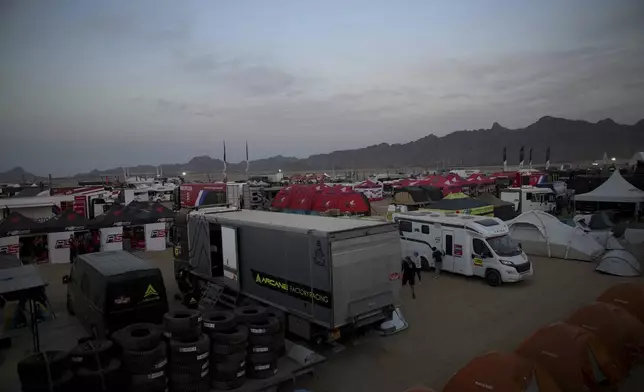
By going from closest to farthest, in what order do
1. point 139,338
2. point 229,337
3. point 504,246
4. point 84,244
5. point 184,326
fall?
point 139,338 → point 184,326 → point 229,337 → point 504,246 → point 84,244

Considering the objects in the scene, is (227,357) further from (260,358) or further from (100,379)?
(100,379)

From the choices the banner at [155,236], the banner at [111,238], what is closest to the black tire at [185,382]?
the banner at [111,238]

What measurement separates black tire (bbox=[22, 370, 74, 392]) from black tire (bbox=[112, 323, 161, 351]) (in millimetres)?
762

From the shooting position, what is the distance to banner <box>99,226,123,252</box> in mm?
21469

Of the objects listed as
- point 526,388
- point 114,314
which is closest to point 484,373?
point 526,388

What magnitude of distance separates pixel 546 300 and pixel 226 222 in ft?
32.5

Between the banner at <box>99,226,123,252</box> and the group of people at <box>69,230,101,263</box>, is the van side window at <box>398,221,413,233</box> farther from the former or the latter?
the group of people at <box>69,230,101,263</box>

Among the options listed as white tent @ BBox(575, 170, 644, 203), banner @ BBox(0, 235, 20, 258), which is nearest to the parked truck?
banner @ BBox(0, 235, 20, 258)

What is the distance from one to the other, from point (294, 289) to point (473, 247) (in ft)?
28.0

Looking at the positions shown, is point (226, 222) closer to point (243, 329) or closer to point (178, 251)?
point (178, 251)

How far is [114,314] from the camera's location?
→ 8.84 m

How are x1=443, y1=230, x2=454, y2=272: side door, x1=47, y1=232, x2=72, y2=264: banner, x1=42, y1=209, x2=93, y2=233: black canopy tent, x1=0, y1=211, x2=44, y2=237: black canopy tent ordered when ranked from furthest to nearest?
1. x1=47, y1=232, x2=72, y2=264: banner
2. x1=42, y1=209, x2=93, y2=233: black canopy tent
3. x1=0, y1=211, x2=44, y2=237: black canopy tent
4. x1=443, y1=230, x2=454, y2=272: side door

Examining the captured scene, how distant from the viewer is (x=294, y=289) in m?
9.21

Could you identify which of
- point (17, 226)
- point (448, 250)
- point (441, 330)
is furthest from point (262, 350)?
point (17, 226)
